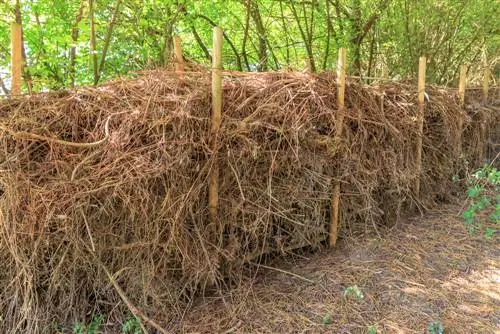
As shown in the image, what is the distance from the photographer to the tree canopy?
5297 millimetres

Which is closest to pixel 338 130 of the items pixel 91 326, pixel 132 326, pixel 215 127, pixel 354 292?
pixel 215 127

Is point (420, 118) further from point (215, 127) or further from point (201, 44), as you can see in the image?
point (201, 44)

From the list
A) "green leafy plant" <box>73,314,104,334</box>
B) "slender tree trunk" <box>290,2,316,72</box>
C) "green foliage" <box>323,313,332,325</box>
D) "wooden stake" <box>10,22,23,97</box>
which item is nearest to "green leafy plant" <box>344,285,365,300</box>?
"green foliage" <box>323,313,332,325</box>

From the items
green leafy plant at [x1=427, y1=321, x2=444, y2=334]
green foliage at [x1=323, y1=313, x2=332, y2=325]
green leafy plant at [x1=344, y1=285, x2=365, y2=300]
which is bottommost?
green foliage at [x1=323, y1=313, x2=332, y2=325]

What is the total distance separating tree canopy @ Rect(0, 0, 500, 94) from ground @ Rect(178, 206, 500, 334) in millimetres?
3125

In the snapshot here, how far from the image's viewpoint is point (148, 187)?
2.73 m

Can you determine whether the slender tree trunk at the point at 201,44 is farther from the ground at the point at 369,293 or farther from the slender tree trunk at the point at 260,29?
the ground at the point at 369,293

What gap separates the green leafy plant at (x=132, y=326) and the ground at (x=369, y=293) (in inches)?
12.0

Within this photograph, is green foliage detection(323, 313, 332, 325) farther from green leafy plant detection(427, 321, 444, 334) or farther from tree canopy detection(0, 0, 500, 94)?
tree canopy detection(0, 0, 500, 94)

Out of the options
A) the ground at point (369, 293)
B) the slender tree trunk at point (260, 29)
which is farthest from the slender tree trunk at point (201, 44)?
the ground at point (369, 293)

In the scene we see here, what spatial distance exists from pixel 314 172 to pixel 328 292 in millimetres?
1111

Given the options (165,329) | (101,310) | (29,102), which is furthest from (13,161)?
(165,329)

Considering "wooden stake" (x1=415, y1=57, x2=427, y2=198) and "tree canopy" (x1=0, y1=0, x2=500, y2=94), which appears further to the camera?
"tree canopy" (x1=0, y1=0, x2=500, y2=94)

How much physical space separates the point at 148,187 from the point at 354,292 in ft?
6.27
